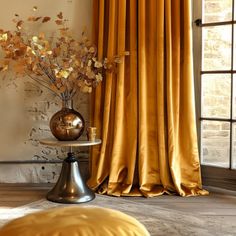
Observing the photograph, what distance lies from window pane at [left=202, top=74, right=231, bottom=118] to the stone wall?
102 centimetres

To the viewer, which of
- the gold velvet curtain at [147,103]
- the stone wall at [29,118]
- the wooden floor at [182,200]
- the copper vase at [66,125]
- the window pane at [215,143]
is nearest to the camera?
the wooden floor at [182,200]

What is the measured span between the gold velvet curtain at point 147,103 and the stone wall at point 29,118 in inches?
10.4

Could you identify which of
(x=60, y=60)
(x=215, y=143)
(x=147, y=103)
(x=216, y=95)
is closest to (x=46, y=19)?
(x=60, y=60)

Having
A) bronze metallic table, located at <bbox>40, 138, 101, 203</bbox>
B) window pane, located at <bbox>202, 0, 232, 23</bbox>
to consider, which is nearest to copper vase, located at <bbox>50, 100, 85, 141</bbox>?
bronze metallic table, located at <bbox>40, 138, 101, 203</bbox>

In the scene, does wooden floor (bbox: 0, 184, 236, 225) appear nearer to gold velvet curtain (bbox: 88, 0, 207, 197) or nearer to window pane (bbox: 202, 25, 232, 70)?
gold velvet curtain (bbox: 88, 0, 207, 197)

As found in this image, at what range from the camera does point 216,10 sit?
3.17 meters

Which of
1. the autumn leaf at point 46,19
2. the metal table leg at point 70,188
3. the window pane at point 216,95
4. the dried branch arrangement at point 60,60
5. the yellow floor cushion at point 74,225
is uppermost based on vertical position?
the autumn leaf at point 46,19

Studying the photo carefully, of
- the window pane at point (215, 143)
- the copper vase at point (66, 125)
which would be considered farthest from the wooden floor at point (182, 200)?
the copper vase at point (66, 125)

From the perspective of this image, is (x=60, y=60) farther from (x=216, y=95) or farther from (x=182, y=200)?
(x=182, y=200)

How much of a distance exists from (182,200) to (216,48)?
1267 millimetres

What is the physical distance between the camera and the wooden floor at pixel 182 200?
8.90 feet

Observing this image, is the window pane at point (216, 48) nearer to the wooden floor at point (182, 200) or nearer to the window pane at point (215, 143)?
the window pane at point (215, 143)

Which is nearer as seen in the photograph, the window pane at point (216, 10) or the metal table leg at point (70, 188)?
the metal table leg at point (70, 188)

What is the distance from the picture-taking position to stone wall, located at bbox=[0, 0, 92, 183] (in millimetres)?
3377
